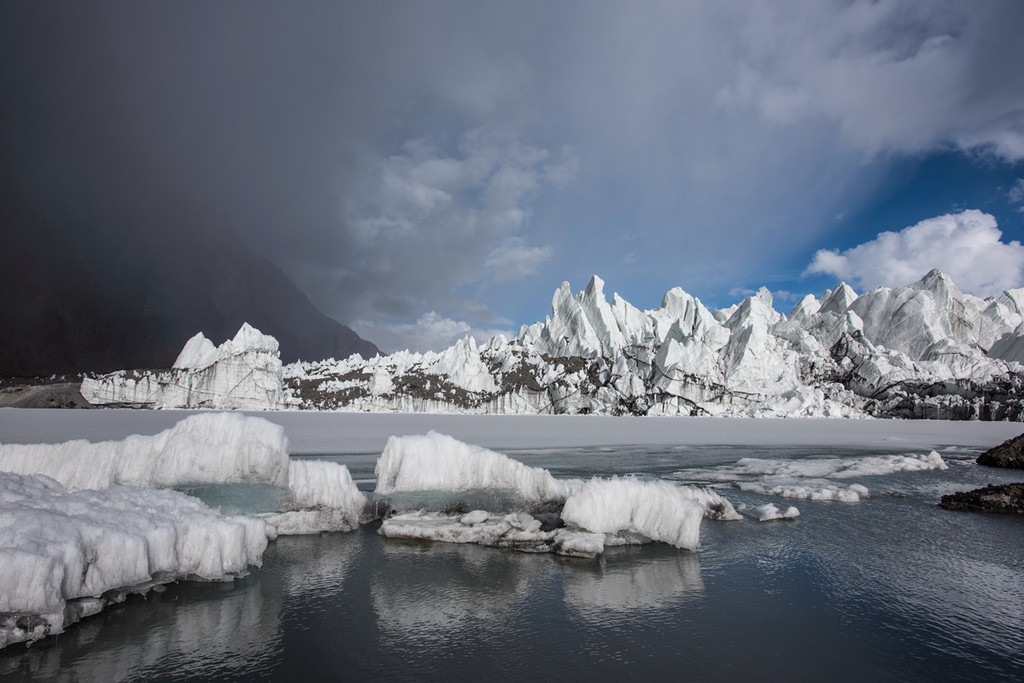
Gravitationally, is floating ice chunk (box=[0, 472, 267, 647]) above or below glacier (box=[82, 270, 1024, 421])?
below

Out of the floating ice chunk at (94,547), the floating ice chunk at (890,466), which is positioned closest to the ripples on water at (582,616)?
the floating ice chunk at (94,547)

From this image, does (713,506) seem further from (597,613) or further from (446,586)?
(446,586)

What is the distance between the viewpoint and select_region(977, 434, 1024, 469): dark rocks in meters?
26.0

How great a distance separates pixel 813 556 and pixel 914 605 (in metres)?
2.65

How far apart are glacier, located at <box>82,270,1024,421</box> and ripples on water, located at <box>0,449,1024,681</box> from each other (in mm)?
72965

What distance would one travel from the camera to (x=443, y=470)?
13.8m

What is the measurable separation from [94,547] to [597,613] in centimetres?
805

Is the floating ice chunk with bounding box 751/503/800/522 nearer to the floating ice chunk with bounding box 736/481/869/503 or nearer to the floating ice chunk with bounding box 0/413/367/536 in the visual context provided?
the floating ice chunk with bounding box 736/481/869/503

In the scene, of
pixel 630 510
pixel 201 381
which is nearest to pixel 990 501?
pixel 630 510

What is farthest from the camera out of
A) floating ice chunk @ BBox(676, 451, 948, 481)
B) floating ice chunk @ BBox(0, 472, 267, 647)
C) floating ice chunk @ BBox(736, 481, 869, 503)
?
floating ice chunk @ BBox(676, 451, 948, 481)

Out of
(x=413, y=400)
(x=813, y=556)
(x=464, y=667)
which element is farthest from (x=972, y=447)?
(x=413, y=400)

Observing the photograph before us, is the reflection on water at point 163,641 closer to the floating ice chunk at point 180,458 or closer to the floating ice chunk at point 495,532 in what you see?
the floating ice chunk at point 180,458

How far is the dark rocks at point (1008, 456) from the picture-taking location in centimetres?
2605

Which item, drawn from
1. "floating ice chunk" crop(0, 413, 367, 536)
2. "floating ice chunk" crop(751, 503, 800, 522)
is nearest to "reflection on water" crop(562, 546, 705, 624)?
"floating ice chunk" crop(751, 503, 800, 522)
